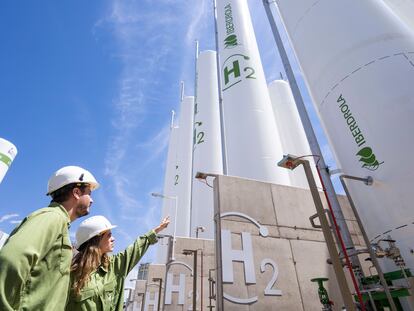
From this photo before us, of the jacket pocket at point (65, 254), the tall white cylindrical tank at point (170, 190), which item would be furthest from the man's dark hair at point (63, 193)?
the tall white cylindrical tank at point (170, 190)

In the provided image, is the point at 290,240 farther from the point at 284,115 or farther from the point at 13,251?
the point at 284,115

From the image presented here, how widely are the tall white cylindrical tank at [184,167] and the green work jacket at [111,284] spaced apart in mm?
13608

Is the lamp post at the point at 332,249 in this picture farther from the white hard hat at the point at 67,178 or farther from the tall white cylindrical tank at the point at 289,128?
the tall white cylindrical tank at the point at 289,128

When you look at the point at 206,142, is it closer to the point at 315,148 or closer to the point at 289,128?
the point at 289,128

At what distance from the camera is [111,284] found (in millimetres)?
2758

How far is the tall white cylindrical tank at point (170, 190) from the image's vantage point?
56.9ft

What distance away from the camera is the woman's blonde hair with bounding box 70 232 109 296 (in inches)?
88.9

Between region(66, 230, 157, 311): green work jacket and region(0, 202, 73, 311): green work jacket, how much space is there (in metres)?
0.84

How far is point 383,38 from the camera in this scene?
577 cm

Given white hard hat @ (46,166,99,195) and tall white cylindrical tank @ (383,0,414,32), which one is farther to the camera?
tall white cylindrical tank @ (383,0,414,32)

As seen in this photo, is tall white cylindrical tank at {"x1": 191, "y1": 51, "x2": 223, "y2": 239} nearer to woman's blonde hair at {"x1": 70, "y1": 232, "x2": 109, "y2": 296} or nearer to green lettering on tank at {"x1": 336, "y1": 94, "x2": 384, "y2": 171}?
green lettering on tank at {"x1": 336, "y1": 94, "x2": 384, "y2": 171}

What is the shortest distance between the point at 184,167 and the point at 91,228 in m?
17.6

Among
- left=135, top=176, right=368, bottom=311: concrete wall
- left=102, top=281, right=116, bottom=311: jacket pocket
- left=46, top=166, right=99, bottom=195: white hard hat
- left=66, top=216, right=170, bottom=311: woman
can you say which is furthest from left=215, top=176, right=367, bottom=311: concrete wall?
left=46, top=166, right=99, bottom=195: white hard hat

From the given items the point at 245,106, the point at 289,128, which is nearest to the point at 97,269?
the point at 245,106
